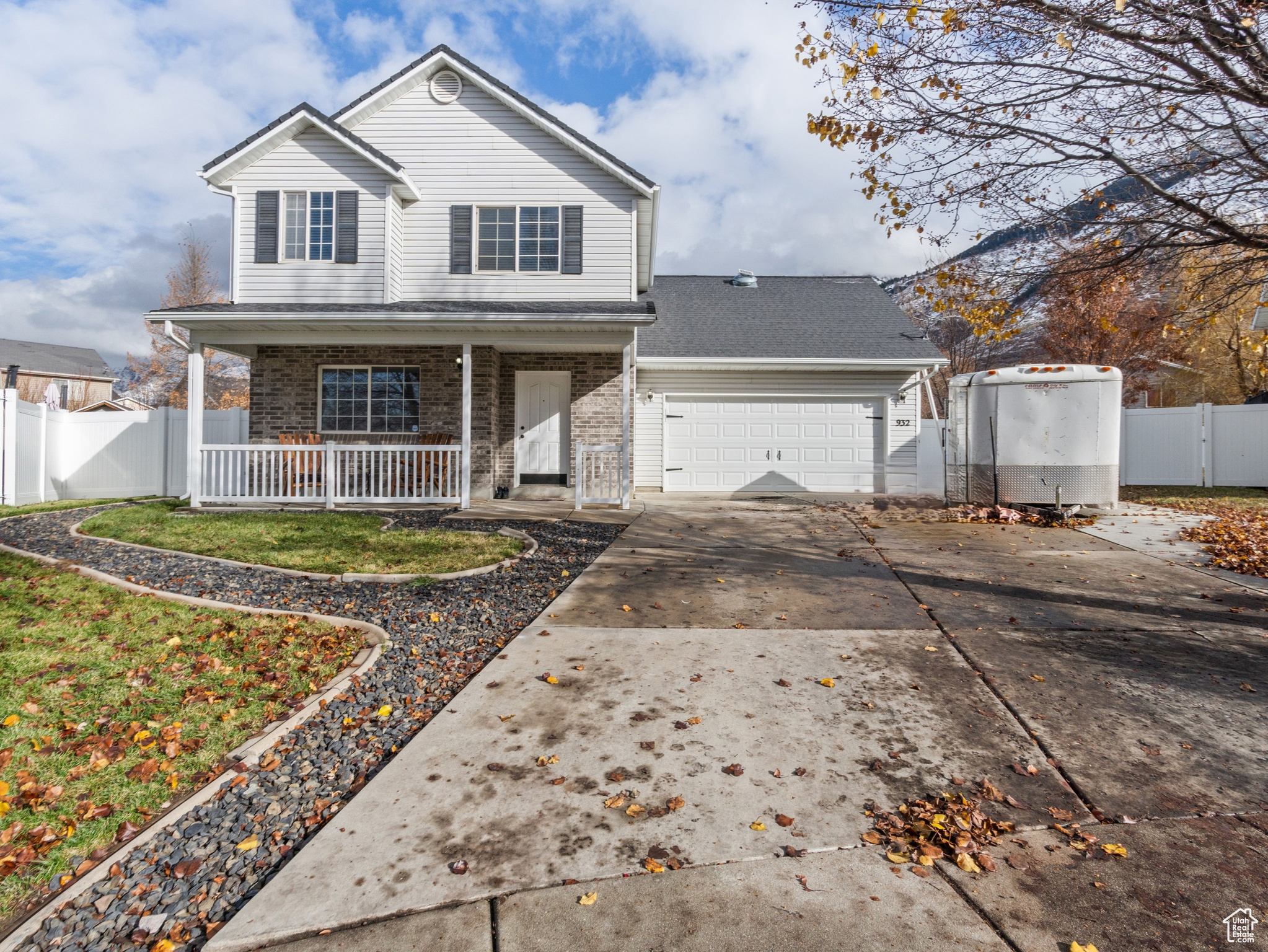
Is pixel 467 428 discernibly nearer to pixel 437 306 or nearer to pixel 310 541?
pixel 437 306

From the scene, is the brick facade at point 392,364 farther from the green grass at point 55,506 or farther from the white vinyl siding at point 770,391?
the white vinyl siding at point 770,391

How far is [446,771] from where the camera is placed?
293 centimetres

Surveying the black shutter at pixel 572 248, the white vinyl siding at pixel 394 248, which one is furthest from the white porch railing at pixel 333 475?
the black shutter at pixel 572 248

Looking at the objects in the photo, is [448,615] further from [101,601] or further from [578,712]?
[101,601]

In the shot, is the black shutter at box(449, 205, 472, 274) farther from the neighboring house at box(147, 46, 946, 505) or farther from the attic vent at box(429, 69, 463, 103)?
the attic vent at box(429, 69, 463, 103)

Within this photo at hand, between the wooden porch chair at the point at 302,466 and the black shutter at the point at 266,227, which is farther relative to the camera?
the black shutter at the point at 266,227

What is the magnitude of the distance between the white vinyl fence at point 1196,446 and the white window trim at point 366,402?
14.8 m

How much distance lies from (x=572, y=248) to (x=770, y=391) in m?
5.24

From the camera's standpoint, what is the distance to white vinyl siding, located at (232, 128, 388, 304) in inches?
472

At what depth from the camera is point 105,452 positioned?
519 inches

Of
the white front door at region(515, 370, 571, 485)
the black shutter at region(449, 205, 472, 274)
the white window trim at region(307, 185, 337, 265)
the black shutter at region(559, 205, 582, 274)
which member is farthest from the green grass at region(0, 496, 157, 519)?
the black shutter at region(559, 205, 582, 274)

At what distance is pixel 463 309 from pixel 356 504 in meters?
3.66

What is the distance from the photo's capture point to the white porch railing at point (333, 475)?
10.7m
